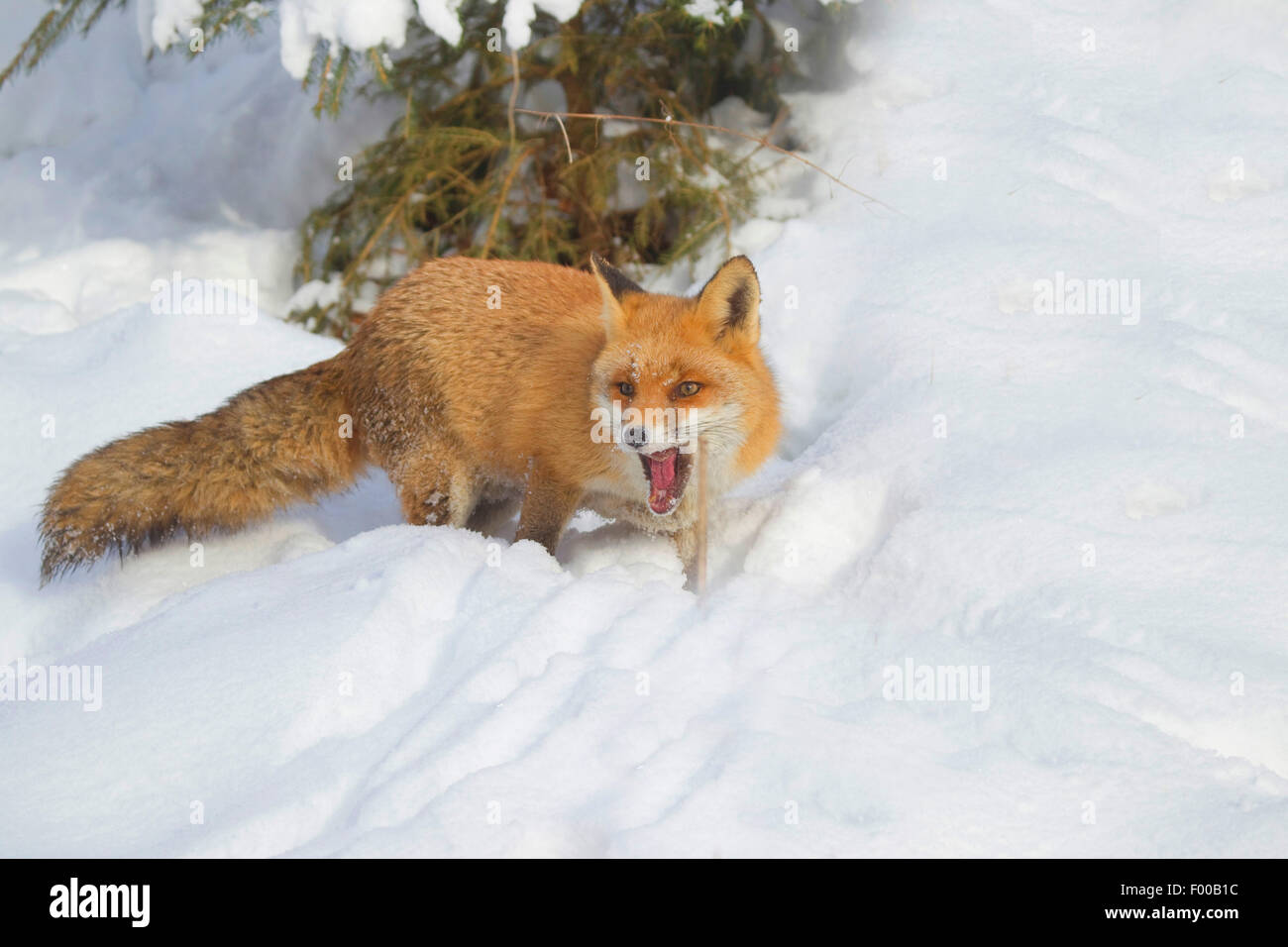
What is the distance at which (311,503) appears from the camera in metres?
4.16

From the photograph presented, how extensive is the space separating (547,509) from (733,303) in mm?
958

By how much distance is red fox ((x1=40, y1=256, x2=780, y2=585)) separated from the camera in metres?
3.51

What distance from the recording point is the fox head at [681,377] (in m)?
3.36

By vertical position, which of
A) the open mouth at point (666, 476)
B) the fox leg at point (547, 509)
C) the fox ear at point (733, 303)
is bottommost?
the fox leg at point (547, 509)

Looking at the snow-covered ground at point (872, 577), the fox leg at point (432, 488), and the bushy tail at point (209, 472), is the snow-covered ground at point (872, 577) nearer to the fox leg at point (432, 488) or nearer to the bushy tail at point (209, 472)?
the bushy tail at point (209, 472)

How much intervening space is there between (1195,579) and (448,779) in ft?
6.48

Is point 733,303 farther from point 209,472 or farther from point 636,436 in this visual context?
point 209,472

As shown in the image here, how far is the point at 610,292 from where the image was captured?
11.6ft

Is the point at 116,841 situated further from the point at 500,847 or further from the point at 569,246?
the point at 569,246
